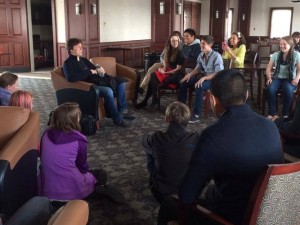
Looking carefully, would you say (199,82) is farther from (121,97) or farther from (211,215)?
(211,215)

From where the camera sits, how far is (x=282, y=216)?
1561 mm

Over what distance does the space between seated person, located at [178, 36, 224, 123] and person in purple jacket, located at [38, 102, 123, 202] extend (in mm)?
2736

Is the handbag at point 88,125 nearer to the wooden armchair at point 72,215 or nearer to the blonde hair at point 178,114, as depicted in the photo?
the blonde hair at point 178,114

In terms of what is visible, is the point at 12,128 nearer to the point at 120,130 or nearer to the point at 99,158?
the point at 99,158

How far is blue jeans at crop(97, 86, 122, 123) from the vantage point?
4801 millimetres

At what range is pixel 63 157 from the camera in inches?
102

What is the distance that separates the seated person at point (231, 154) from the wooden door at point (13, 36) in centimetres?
966

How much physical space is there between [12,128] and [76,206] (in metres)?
1.48

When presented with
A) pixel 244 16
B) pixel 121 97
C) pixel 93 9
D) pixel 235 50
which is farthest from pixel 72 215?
pixel 244 16

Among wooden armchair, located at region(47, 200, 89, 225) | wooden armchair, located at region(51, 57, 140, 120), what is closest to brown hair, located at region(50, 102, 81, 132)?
wooden armchair, located at region(47, 200, 89, 225)

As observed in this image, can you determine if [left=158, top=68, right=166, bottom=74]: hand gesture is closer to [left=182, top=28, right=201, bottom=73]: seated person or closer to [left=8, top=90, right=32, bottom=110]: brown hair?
[left=182, top=28, right=201, bottom=73]: seated person

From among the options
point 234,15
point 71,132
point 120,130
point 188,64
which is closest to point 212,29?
point 234,15

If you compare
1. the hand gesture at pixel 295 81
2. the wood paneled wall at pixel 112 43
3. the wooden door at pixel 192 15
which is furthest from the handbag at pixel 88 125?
the wooden door at pixel 192 15

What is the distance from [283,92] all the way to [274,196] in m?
3.95
